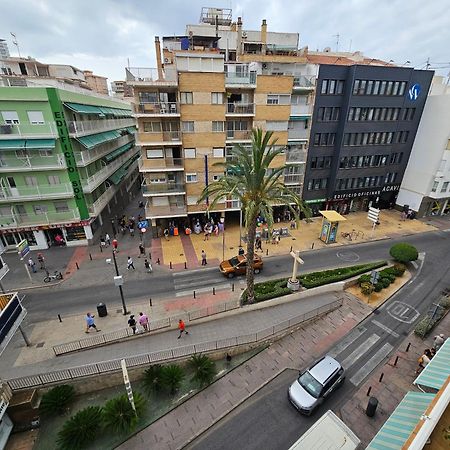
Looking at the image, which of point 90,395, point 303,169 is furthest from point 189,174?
point 90,395

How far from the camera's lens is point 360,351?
56.1 ft

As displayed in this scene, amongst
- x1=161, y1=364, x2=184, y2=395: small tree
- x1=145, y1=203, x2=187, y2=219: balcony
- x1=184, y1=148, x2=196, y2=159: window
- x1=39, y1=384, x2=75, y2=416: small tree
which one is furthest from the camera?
x1=145, y1=203, x2=187, y2=219: balcony

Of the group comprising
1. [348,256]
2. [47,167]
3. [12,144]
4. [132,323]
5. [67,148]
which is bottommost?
[348,256]

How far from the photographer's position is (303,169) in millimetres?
35938

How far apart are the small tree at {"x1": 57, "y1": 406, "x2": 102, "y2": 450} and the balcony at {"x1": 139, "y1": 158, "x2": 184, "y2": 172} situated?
22.8 m

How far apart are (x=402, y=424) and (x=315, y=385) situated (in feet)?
13.4

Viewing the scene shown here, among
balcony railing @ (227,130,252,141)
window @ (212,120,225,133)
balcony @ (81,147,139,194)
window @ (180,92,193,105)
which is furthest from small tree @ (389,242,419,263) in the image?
balcony @ (81,147,139,194)

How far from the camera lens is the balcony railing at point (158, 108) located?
91.1 feet

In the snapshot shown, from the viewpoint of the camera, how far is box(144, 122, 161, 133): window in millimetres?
29053

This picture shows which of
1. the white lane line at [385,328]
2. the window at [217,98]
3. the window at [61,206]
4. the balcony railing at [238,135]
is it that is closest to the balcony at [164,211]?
the window at [61,206]

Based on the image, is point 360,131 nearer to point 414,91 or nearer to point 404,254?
point 414,91

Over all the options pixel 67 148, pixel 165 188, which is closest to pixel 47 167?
pixel 67 148

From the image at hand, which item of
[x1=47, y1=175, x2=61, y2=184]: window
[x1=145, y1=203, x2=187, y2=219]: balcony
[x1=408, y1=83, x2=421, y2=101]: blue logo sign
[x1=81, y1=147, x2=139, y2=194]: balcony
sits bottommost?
[x1=145, y1=203, x2=187, y2=219]: balcony

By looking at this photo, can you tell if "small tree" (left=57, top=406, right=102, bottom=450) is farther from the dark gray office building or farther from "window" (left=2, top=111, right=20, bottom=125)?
the dark gray office building
